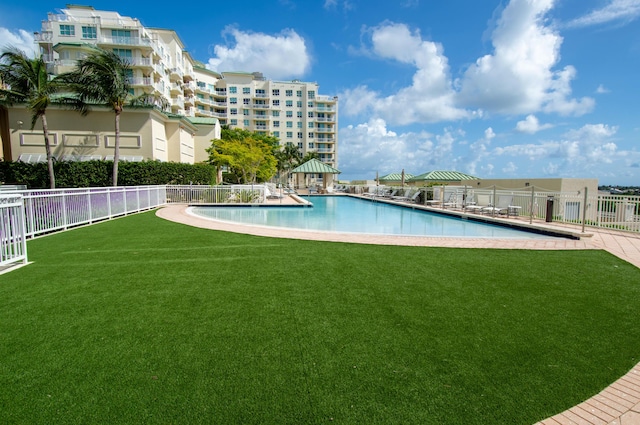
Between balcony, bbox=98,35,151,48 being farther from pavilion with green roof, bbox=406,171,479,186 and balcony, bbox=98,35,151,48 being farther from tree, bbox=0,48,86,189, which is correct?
pavilion with green roof, bbox=406,171,479,186

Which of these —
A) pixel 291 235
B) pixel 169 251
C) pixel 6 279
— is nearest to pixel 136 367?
pixel 6 279

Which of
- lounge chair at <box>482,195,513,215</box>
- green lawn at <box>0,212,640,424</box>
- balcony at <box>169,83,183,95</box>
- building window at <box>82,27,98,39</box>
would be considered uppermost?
building window at <box>82,27,98,39</box>

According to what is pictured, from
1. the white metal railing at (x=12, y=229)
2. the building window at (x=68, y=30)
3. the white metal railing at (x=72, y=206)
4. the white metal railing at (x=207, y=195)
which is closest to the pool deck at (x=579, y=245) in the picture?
the white metal railing at (x=72, y=206)

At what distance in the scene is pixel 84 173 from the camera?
2098 centimetres

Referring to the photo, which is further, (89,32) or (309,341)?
(89,32)

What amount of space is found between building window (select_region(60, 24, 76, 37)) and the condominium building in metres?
0.10

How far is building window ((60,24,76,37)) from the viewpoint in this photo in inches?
1556

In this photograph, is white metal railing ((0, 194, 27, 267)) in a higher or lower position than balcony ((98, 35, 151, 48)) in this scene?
lower

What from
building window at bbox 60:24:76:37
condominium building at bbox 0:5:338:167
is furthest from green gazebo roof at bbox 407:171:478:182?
building window at bbox 60:24:76:37

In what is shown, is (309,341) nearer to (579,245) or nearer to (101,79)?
(579,245)

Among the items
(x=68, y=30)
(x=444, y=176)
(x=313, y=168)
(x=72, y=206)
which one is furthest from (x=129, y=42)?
(x=444, y=176)

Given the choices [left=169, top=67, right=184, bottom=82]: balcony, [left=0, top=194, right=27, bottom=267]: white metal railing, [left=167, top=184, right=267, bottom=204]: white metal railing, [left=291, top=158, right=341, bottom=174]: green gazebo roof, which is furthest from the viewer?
[left=169, top=67, right=184, bottom=82]: balcony

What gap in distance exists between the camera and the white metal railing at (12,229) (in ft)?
17.7

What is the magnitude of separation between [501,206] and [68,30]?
50.4m
